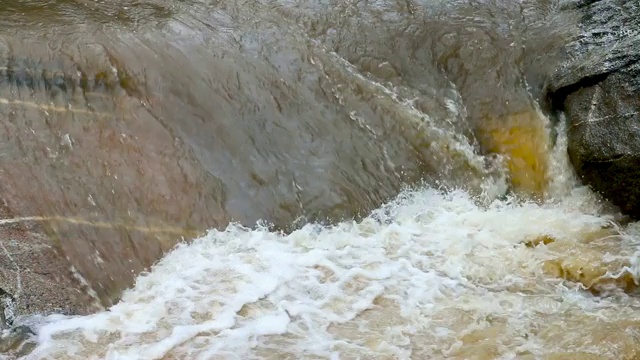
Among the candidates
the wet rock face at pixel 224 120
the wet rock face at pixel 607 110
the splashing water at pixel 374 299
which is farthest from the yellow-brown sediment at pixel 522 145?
the splashing water at pixel 374 299

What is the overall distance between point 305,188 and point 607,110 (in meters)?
2.66

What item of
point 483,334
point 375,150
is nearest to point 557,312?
point 483,334

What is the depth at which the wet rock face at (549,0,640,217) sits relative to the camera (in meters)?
5.25

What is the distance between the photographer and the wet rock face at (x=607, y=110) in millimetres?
5246

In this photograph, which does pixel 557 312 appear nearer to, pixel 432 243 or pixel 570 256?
pixel 570 256

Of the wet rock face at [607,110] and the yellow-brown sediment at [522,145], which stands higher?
the wet rock face at [607,110]

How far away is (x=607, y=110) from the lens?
5465mm

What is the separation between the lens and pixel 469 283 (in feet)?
14.9

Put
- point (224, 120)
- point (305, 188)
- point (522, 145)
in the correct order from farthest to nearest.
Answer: point (522, 145), point (224, 120), point (305, 188)

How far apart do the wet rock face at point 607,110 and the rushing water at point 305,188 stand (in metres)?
0.20

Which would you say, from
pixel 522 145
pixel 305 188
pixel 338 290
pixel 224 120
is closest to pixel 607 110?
pixel 522 145

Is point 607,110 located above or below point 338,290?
above

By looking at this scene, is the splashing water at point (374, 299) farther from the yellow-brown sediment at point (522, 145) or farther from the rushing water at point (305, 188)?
the yellow-brown sediment at point (522, 145)

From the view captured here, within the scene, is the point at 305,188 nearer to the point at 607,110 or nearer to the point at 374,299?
the point at 374,299
